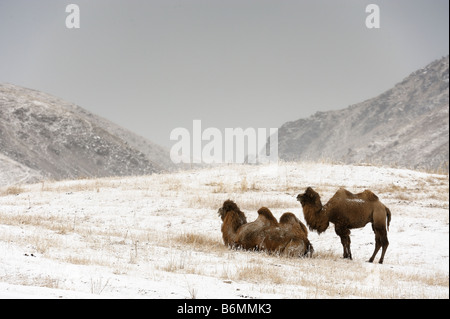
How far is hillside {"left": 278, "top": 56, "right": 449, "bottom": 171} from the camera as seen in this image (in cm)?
8419

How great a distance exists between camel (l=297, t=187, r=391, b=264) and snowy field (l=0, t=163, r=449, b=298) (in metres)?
0.65

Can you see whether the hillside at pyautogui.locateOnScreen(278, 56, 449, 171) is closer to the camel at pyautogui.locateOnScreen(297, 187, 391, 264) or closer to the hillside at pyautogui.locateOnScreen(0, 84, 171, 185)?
the hillside at pyautogui.locateOnScreen(0, 84, 171, 185)

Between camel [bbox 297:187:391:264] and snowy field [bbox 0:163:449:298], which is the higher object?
camel [bbox 297:187:391:264]

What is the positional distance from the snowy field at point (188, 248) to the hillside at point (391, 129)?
46.5 meters

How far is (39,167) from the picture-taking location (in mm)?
57406

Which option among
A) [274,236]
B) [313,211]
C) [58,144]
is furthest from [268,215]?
[58,144]

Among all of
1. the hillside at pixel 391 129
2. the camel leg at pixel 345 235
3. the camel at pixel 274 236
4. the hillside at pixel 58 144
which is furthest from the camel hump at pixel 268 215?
the hillside at pixel 391 129

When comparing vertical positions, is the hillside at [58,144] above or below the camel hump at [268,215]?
above

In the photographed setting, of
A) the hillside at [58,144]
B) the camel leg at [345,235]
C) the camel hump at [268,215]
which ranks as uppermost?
the hillside at [58,144]

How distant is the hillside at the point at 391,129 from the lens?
276ft

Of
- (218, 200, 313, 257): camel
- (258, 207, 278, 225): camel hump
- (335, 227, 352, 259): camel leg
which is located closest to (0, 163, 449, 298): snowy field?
(218, 200, 313, 257): camel

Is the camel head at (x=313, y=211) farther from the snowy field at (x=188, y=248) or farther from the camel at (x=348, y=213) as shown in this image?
the snowy field at (x=188, y=248)
